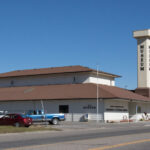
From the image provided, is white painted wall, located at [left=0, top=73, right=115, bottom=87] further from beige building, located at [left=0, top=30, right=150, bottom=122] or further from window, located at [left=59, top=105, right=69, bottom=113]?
window, located at [left=59, top=105, right=69, bottom=113]

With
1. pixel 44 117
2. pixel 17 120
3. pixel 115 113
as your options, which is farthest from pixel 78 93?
pixel 17 120

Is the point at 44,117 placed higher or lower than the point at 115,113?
lower

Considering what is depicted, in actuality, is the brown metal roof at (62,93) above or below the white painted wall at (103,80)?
below

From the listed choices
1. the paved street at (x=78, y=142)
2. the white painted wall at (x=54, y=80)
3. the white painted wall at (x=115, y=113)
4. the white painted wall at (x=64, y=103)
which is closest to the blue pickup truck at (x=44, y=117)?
the white painted wall at (x=64, y=103)

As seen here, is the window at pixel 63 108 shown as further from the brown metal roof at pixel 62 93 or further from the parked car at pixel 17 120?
the parked car at pixel 17 120

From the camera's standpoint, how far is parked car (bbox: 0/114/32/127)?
33031mm

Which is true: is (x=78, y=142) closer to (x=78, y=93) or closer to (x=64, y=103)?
(x=78, y=93)

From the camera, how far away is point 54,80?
55.0 meters

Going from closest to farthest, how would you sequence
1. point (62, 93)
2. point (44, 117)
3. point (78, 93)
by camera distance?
1. point (44, 117)
2. point (78, 93)
3. point (62, 93)

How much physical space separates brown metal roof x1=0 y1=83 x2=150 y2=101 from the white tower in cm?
407

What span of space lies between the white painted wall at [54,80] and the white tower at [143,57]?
5313 millimetres

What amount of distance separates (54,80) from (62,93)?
5717mm

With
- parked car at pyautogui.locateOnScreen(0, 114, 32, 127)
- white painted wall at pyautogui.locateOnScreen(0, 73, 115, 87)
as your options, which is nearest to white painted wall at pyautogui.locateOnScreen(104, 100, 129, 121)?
white painted wall at pyautogui.locateOnScreen(0, 73, 115, 87)

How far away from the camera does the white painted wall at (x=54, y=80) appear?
5269 cm
